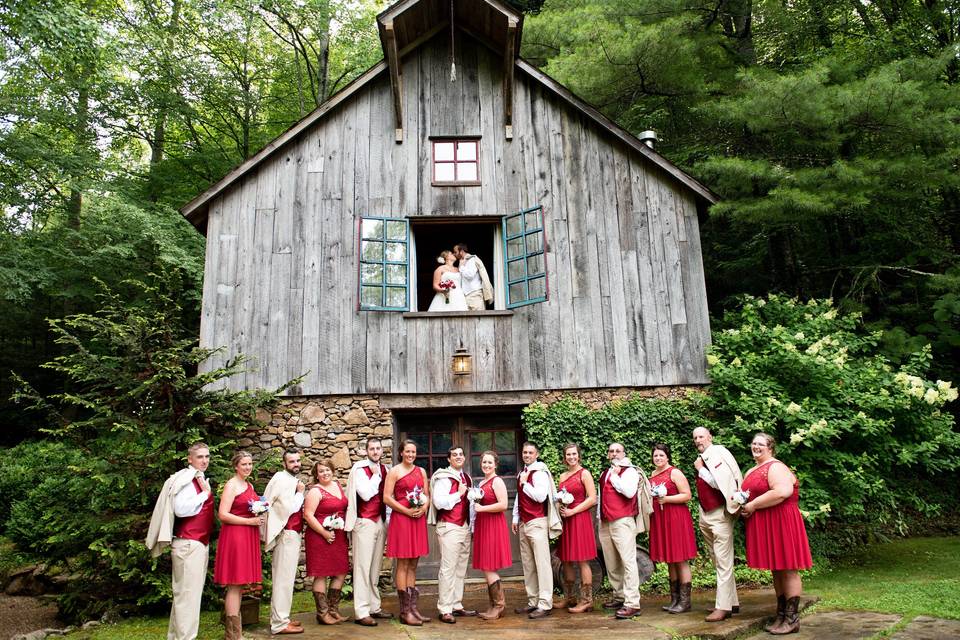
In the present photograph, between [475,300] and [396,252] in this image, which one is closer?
[396,252]

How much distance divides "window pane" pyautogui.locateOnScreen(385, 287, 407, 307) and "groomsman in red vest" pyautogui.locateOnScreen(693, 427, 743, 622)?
4108 millimetres

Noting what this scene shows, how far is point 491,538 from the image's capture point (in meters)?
6.05

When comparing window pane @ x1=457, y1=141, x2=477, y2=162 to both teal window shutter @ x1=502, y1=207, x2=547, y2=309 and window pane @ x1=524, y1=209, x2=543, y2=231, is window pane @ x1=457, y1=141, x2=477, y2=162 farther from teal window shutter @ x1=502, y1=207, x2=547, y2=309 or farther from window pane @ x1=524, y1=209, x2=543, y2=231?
window pane @ x1=524, y1=209, x2=543, y2=231

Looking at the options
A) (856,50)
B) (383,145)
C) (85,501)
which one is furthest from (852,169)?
(85,501)

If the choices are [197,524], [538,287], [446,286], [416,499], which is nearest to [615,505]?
[416,499]

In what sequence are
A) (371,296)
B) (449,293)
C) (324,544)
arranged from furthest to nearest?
(449,293) < (371,296) < (324,544)

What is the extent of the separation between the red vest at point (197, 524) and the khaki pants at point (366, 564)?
1.31 m

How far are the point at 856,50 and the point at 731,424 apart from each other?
8038 mm

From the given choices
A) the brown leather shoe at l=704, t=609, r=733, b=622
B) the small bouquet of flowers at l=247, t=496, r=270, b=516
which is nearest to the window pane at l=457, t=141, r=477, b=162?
the small bouquet of flowers at l=247, t=496, r=270, b=516

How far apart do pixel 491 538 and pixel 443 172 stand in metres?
5.05

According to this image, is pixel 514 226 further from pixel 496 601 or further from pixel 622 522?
pixel 496 601

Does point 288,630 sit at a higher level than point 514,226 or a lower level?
lower

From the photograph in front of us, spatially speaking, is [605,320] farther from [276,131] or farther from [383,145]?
[276,131]

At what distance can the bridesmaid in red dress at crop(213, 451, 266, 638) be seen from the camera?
5168mm
